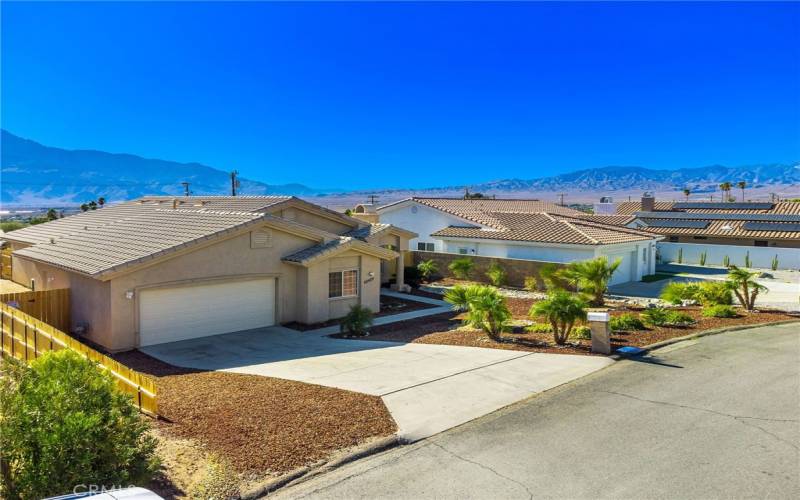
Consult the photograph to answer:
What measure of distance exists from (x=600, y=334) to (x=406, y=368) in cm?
504

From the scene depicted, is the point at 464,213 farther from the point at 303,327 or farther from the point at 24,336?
the point at 24,336

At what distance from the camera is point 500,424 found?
921cm

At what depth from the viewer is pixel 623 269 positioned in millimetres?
30641

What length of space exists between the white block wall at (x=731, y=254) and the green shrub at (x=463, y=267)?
61.5ft

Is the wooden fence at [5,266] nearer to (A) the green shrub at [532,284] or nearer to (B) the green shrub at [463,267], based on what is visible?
(B) the green shrub at [463,267]

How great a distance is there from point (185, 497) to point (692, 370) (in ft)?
35.4

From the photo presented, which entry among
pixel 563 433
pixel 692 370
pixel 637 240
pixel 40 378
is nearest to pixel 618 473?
pixel 563 433

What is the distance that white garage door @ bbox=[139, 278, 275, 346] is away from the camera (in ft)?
52.0

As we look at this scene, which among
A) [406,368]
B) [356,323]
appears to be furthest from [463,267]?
[406,368]

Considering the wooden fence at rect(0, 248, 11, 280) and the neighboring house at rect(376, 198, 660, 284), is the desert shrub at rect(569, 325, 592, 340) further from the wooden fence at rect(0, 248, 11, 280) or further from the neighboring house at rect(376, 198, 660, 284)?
the wooden fence at rect(0, 248, 11, 280)

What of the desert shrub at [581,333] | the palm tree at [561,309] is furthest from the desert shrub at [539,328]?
the palm tree at [561,309]

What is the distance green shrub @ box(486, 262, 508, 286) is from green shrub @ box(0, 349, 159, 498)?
2328cm

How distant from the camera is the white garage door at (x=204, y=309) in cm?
1585

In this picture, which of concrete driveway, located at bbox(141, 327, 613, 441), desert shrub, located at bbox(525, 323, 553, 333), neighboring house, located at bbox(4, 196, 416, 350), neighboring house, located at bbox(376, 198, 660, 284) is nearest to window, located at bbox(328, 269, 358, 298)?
neighboring house, located at bbox(4, 196, 416, 350)
